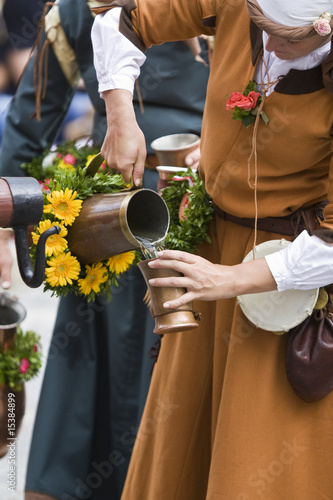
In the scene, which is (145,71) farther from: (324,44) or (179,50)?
(324,44)

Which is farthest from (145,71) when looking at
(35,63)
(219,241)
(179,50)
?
(219,241)

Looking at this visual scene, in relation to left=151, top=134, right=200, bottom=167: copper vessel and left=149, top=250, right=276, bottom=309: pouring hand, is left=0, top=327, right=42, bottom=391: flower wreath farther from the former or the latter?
left=149, top=250, right=276, bottom=309: pouring hand

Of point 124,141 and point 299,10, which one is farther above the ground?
point 299,10

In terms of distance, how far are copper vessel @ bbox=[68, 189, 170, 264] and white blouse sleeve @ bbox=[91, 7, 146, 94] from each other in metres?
0.30

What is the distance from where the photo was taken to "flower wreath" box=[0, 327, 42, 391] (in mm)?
2760

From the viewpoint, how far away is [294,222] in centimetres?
200

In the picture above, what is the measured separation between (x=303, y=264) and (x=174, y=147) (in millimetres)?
1153

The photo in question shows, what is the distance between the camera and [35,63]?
2.94 metres

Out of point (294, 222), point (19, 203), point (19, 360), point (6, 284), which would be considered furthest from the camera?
point (19, 360)

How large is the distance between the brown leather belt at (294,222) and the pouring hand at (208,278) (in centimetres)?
20

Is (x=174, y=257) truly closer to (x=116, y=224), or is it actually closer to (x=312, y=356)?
(x=116, y=224)

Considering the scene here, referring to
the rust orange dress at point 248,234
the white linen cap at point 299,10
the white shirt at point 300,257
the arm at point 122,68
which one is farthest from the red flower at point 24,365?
the white linen cap at point 299,10

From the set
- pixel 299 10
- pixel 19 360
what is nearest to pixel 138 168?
pixel 299 10

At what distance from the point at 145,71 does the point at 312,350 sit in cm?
136
